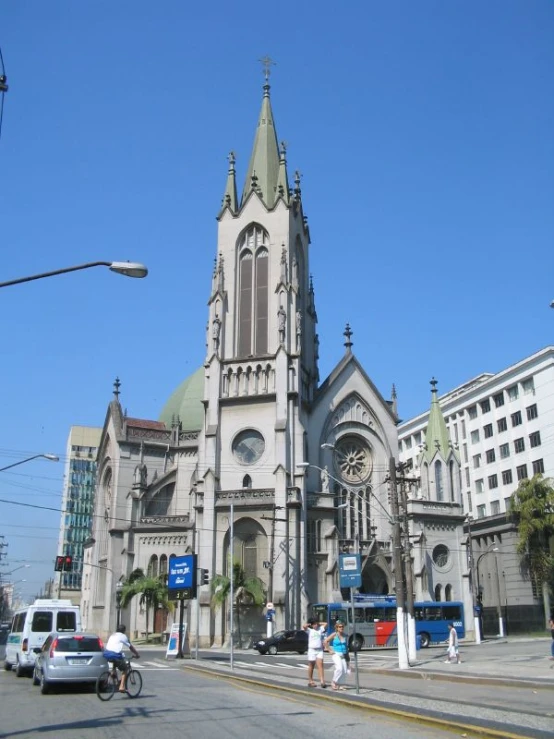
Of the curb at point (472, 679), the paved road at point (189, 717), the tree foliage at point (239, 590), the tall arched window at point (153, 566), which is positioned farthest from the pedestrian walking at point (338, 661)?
the tall arched window at point (153, 566)

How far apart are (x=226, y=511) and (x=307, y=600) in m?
7.59

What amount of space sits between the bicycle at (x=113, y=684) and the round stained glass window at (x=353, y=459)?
36661mm

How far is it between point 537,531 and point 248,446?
20.0 meters

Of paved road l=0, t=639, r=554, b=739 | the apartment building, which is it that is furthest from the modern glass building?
paved road l=0, t=639, r=554, b=739

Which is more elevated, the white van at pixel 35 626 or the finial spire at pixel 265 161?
the finial spire at pixel 265 161

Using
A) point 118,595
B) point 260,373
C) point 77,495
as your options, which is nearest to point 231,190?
point 260,373

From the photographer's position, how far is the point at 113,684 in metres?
15.9

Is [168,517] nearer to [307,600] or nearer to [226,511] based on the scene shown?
[226,511]

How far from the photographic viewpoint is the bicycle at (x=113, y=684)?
51.6 feet

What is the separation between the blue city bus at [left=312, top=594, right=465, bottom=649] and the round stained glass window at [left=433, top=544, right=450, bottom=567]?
8378mm

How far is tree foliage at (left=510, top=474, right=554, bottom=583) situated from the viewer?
163 ft

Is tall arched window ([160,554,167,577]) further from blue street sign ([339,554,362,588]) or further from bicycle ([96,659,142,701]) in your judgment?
bicycle ([96,659,142,701])

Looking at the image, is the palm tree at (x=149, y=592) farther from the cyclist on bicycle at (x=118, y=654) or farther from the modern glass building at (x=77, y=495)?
the modern glass building at (x=77, y=495)

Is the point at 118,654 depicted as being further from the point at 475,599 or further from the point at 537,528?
the point at 537,528
